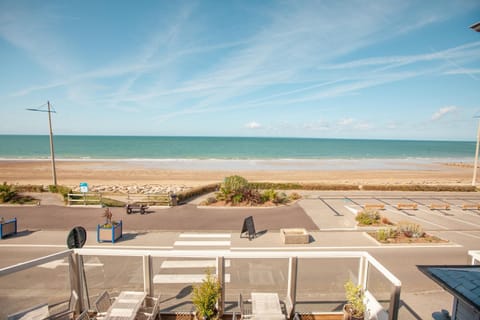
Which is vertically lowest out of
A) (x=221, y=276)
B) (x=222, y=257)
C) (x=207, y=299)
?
(x=207, y=299)

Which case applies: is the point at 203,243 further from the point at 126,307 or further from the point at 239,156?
the point at 239,156

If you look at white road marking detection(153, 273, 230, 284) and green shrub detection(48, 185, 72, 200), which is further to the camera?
green shrub detection(48, 185, 72, 200)

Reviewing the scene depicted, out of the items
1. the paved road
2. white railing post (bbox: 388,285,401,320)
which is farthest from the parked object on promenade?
white railing post (bbox: 388,285,401,320)

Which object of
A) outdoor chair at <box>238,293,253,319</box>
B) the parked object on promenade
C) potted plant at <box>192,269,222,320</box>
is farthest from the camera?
the parked object on promenade

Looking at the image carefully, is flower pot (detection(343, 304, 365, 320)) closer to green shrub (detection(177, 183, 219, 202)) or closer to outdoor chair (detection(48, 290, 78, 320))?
outdoor chair (detection(48, 290, 78, 320))

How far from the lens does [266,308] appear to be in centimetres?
543

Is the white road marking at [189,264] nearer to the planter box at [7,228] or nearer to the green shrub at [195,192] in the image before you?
the planter box at [7,228]

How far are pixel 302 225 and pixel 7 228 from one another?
1513cm

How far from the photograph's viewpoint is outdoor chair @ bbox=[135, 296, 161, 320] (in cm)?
522

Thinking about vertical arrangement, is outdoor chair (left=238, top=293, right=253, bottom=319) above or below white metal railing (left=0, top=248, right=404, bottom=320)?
below

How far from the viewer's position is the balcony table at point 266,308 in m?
5.20

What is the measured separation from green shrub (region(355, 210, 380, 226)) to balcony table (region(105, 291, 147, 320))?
12737 mm

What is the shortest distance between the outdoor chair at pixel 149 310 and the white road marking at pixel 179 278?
3.06m

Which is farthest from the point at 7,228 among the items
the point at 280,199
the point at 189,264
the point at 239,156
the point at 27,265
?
the point at 239,156
